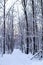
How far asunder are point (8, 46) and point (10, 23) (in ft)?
15.4

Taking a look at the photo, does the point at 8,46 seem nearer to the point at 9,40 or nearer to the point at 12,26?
the point at 9,40

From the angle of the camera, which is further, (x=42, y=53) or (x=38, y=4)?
(x=38, y=4)

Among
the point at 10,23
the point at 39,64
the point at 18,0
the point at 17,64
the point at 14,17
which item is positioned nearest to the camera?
the point at 39,64

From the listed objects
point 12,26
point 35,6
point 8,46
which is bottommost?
point 8,46

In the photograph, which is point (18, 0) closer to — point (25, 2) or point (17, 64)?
point (25, 2)

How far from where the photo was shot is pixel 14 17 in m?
29.9

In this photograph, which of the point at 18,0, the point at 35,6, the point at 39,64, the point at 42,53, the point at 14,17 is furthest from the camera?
the point at 14,17

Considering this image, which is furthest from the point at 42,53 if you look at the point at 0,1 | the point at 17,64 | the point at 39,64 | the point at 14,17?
the point at 14,17

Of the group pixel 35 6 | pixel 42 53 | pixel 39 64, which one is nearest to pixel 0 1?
pixel 35 6

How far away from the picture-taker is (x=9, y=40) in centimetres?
3044

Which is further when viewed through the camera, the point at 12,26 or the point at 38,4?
the point at 12,26

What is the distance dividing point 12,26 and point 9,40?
275 cm

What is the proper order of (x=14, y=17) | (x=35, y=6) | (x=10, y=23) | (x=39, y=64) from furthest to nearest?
(x=10, y=23), (x=14, y=17), (x=35, y=6), (x=39, y=64)

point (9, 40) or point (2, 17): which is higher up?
point (2, 17)
